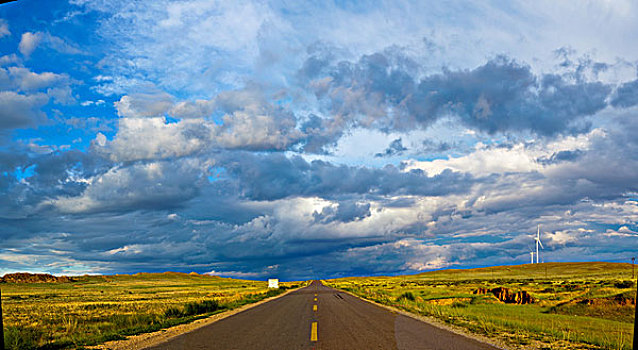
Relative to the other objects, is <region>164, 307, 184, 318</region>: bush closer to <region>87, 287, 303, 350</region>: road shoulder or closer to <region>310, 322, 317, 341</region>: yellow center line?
<region>87, 287, 303, 350</region>: road shoulder

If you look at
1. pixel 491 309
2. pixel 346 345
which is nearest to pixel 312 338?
pixel 346 345

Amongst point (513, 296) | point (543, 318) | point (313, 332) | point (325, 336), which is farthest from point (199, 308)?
point (513, 296)

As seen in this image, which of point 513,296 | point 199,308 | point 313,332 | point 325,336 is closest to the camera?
point 325,336

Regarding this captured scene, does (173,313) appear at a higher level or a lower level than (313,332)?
lower

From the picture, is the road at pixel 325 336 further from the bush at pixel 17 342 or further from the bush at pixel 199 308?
the bush at pixel 199 308

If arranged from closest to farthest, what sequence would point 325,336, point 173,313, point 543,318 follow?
point 325,336
point 173,313
point 543,318

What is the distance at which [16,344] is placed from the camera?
41.9ft

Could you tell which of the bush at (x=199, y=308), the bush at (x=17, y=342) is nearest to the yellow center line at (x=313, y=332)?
the bush at (x=17, y=342)

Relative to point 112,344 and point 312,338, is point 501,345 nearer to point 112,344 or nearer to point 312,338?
point 312,338

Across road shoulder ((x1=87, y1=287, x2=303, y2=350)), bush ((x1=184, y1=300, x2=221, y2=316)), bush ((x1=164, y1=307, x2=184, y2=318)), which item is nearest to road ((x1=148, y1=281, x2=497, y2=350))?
road shoulder ((x1=87, y1=287, x2=303, y2=350))

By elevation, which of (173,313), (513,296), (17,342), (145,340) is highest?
(17,342)

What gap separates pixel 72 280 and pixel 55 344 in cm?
21672

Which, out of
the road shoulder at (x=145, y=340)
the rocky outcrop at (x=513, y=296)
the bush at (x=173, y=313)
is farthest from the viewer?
the rocky outcrop at (x=513, y=296)

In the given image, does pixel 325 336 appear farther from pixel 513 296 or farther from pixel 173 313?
pixel 513 296
